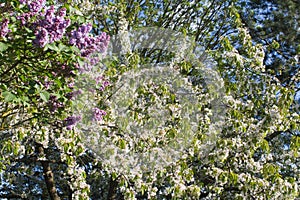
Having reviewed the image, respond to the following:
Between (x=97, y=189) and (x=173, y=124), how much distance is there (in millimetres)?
3171

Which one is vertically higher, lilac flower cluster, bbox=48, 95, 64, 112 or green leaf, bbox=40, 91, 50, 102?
lilac flower cluster, bbox=48, 95, 64, 112

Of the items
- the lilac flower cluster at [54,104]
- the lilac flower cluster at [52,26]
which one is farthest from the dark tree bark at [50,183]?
the lilac flower cluster at [52,26]

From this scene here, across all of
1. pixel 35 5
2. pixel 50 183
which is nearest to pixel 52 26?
pixel 35 5

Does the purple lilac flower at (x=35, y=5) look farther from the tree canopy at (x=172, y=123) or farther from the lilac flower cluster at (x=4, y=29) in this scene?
the tree canopy at (x=172, y=123)

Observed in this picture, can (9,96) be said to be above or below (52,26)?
below

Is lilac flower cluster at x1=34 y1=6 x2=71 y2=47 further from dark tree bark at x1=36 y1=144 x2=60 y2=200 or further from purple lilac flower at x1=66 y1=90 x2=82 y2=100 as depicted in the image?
dark tree bark at x1=36 y1=144 x2=60 y2=200

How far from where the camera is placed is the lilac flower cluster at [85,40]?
288 cm

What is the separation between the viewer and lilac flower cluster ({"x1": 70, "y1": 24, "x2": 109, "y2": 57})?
2877mm

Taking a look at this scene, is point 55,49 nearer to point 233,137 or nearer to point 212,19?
point 233,137

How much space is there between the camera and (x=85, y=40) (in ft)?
9.55

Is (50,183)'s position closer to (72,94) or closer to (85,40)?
(72,94)

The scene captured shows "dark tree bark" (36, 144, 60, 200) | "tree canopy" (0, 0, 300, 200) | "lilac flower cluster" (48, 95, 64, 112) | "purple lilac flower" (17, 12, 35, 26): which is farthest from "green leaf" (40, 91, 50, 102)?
"dark tree bark" (36, 144, 60, 200)

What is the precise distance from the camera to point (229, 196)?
6.59 meters

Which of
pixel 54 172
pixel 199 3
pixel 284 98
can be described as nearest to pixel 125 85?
pixel 284 98
